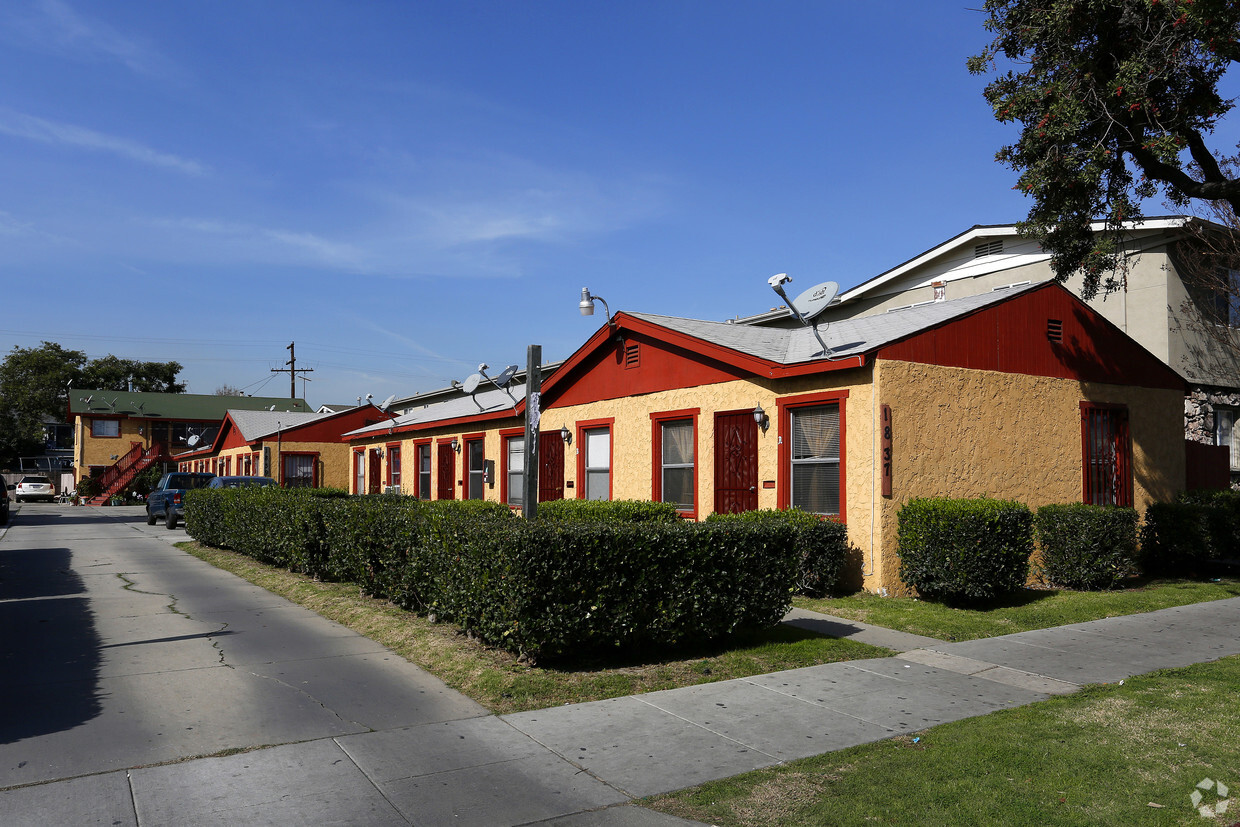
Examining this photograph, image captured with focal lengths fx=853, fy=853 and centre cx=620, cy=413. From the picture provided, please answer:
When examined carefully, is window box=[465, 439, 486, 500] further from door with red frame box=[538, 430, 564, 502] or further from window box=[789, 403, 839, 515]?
window box=[789, 403, 839, 515]

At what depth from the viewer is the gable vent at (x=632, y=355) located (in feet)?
51.5

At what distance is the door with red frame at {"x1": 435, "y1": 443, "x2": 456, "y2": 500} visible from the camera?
23.3 metres

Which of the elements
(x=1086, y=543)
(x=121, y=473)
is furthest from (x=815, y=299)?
(x=121, y=473)

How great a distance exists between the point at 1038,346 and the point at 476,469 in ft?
45.8

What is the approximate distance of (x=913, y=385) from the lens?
1133 centimetres

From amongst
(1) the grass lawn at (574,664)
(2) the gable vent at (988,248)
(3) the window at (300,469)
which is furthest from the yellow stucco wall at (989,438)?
(3) the window at (300,469)

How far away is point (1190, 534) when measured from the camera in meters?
13.0

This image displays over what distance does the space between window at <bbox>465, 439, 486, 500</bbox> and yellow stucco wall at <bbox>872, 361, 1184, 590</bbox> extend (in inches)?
497

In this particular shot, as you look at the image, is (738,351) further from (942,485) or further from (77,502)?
(77,502)

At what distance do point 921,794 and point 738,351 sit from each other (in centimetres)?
873

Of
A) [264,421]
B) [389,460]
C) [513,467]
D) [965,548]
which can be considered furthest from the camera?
[264,421]

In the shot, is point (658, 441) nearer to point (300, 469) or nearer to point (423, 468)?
point (423, 468)

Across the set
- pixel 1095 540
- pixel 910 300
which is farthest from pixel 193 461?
pixel 1095 540

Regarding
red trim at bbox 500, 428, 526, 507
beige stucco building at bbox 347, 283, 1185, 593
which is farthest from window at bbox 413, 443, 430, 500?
beige stucco building at bbox 347, 283, 1185, 593
